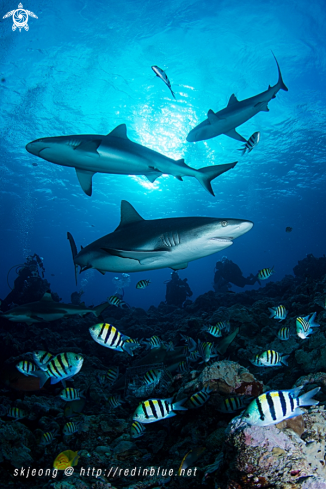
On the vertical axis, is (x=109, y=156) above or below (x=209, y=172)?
above

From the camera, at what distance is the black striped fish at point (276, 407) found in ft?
6.53

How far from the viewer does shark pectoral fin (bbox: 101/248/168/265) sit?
2973 millimetres

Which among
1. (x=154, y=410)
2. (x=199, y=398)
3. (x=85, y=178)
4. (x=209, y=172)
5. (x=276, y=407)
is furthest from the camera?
(x=85, y=178)

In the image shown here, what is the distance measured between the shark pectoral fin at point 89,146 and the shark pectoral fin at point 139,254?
187 cm

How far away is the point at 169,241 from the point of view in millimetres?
3049

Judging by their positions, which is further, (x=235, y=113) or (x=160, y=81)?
(x=160, y=81)

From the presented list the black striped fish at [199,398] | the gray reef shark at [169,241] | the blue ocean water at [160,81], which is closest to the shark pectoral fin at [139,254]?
the gray reef shark at [169,241]

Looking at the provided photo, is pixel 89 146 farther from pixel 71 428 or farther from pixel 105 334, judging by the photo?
pixel 71 428

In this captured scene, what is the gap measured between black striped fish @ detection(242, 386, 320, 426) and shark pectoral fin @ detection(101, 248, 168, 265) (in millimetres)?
1858

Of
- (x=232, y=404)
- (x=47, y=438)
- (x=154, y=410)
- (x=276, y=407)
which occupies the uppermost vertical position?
(x=276, y=407)

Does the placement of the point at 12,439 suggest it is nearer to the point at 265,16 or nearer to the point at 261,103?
the point at 261,103

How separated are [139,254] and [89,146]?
2.08 m

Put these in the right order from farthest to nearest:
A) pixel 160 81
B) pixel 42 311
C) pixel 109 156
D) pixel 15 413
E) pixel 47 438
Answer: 1. pixel 160 81
2. pixel 42 311
3. pixel 15 413
4. pixel 47 438
5. pixel 109 156

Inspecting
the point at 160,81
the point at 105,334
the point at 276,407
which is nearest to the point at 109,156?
the point at 105,334
